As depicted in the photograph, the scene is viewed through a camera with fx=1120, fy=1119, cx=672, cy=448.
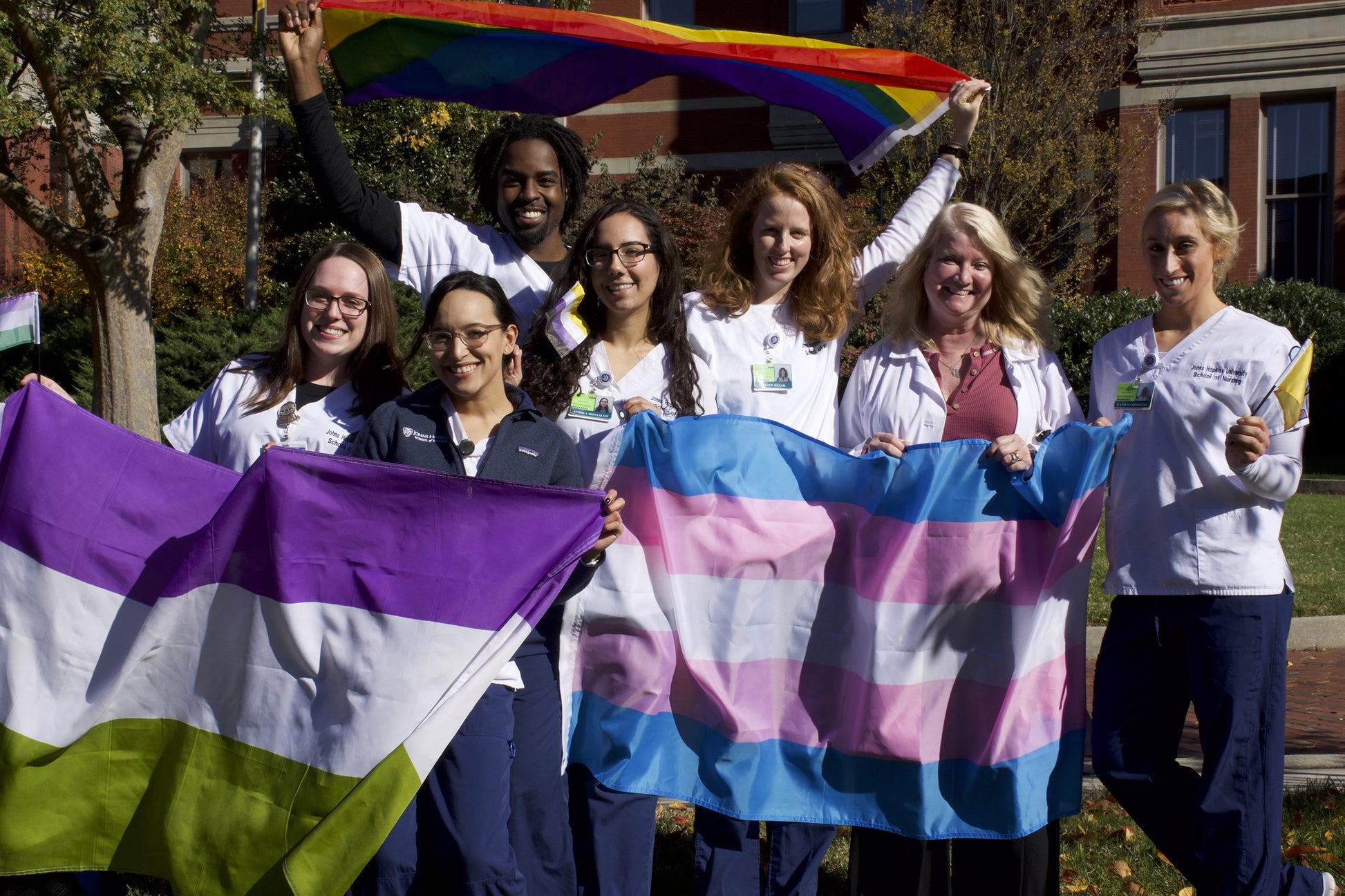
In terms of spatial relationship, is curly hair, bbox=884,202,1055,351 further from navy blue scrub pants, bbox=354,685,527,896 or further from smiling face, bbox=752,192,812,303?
navy blue scrub pants, bbox=354,685,527,896

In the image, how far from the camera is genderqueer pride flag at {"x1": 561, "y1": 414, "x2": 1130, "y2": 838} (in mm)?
3516

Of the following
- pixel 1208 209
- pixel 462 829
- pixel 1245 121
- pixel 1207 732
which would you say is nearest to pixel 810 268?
pixel 1208 209

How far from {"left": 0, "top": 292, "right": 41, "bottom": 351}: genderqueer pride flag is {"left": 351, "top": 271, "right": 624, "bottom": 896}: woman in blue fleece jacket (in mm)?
1212

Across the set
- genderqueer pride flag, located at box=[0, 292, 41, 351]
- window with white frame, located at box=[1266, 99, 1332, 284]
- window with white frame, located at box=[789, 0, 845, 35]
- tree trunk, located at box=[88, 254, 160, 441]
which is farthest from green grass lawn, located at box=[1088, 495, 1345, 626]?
window with white frame, located at box=[789, 0, 845, 35]

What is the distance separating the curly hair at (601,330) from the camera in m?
3.73

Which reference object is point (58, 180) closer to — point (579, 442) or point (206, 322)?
point (206, 322)

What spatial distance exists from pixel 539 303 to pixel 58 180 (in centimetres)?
1704

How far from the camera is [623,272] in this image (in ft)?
12.3

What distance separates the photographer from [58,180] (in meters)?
18.0

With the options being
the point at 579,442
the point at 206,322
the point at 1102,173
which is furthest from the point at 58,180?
the point at 579,442

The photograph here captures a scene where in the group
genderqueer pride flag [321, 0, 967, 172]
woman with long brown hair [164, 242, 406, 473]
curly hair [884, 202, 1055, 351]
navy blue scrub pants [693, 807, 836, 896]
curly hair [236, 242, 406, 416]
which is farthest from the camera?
genderqueer pride flag [321, 0, 967, 172]

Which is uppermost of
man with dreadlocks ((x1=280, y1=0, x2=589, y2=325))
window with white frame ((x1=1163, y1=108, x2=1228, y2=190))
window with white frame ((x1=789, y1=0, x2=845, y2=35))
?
window with white frame ((x1=789, y1=0, x2=845, y2=35))

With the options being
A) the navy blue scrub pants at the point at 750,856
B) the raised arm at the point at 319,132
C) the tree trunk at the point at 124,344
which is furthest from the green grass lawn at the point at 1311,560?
the tree trunk at the point at 124,344

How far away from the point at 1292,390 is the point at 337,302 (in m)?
2.98
